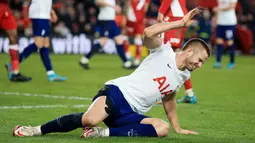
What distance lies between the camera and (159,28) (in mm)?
7008

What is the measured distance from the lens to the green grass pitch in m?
7.47

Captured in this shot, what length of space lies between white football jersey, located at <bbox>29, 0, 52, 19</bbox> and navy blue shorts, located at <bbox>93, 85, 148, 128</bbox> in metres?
6.94

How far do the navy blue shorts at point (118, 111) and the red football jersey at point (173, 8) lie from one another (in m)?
3.93

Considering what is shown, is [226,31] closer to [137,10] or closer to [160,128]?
[137,10]

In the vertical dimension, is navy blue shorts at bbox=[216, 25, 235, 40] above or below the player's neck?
below

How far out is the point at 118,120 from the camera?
727 cm

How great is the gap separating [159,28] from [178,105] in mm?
3983

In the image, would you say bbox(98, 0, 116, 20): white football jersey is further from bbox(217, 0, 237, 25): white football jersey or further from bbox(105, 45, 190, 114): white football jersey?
bbox(105, 45, 190, 114): white football jersey

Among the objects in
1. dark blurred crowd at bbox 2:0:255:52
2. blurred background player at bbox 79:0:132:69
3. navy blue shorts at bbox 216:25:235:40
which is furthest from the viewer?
dark blurred crowd at bbox 2:0:255:52

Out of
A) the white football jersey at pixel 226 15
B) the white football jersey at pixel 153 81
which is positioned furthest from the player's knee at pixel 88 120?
the white football jersey at pixel 226 15

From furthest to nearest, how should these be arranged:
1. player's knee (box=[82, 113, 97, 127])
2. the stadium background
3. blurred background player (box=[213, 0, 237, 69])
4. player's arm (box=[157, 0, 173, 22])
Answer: blurred background player (box=[213, 0, 237, 69]), player's arm (box=[157, 0, 173, 22]), the stadium background, player's knee (box=[82, 113, 97, 127])

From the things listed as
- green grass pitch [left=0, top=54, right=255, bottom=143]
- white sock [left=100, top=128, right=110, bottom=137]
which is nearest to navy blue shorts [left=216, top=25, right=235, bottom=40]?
green grass pitch [left=0, top=54, right=255, bottom=143]

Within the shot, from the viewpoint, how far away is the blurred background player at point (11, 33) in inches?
547

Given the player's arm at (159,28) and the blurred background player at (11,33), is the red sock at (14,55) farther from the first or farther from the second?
the player's arm at (159,28)
